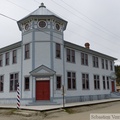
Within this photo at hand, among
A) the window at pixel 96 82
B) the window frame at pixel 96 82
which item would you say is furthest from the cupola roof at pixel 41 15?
the window at pixel 96 82

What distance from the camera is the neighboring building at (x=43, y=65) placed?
20188mm

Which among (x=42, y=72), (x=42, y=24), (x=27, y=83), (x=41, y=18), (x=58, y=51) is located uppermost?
(x=41, y=18)

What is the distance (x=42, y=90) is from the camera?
20.0 m

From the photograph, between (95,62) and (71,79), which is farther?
(95,62)

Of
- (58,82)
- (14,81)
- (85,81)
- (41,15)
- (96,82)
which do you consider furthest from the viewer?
(96,82)

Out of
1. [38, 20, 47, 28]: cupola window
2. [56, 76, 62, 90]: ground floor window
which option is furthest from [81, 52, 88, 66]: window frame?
[38, 20, 47, 28]: cupola window

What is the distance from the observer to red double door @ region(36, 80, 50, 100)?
1997 cm

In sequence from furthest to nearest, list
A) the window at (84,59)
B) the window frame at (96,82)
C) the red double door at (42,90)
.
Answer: the window frame at (96,82), the window at (84,59), the red double door at (42,90)

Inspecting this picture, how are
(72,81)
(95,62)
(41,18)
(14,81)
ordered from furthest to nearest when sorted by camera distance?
(95,62) < (72,81) < (14,81) < (41,18)

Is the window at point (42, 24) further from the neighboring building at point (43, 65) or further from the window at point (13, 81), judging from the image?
the window at point (13, 81)

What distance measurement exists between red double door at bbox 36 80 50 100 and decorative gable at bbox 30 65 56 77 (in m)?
0.85

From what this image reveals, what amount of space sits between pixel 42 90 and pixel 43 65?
8.36ft

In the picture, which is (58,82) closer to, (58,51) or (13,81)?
(58,51)

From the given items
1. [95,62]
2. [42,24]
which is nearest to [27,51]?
[42,24]
